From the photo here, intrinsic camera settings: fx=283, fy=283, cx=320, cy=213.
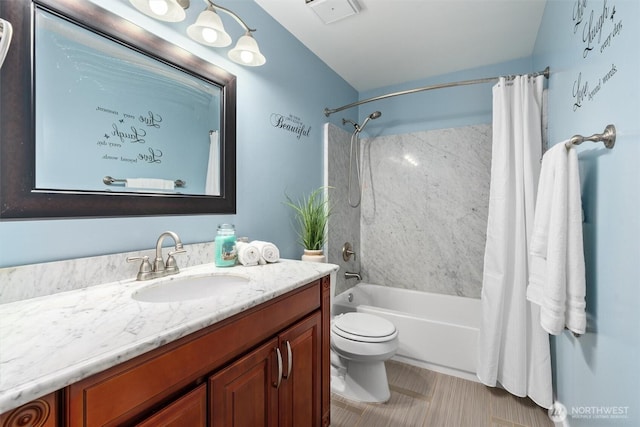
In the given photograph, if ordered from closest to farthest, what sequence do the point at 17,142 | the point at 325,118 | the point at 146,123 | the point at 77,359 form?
the point at 77,359, the point at 17,142, the point at 146,123, the point at 325,118

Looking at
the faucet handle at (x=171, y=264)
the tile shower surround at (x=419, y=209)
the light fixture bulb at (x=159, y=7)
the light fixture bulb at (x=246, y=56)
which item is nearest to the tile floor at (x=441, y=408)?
the tile shower surround at (x=419, y=209)

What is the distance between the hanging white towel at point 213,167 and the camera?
1.43m

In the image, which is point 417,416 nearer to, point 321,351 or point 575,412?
point 575,412

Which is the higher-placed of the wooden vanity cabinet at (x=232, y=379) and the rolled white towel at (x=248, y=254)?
the rolled white towel at (x=248, y=254)

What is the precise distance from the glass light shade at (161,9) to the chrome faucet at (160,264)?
84 centimetres

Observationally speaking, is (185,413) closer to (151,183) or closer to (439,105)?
(151,183)

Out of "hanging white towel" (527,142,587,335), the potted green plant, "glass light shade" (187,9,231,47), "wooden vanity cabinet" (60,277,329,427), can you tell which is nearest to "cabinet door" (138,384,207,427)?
"wooden vanity cabinet" (60,277,329,427)

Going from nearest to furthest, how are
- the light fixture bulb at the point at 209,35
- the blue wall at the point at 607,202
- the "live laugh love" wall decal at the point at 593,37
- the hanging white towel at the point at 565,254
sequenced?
the blue wall at the point at 607,202, the "live laugh love" wall decal at the point at 593,37, the hanging white towel at the point at 565,254, the light fixture bulb at the point at 209,35

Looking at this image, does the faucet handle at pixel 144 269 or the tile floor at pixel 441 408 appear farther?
the tile floor at pixel 441 408

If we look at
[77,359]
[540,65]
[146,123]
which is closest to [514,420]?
[77,359]

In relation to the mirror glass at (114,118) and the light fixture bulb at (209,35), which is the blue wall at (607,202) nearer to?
the light fixture bulb at (209,35)

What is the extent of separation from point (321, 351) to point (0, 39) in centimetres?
141

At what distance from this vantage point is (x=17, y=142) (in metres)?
0.85

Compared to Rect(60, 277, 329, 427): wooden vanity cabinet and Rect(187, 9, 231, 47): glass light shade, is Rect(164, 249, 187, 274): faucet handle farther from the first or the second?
Rect(187, 9, 231, 47): glass light shade
